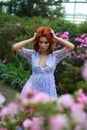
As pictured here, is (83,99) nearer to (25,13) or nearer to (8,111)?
(8,111)

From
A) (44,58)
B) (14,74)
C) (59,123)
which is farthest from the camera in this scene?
(14,74)

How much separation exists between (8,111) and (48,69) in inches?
123

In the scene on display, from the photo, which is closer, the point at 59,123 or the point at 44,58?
the point at 59,123

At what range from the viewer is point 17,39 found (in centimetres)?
1066

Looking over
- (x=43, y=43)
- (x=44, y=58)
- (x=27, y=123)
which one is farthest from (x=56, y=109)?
(x=44, y=58)

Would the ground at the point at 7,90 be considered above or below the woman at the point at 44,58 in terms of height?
below

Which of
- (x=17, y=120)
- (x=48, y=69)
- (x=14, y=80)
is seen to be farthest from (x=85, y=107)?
(x=14, y=80)

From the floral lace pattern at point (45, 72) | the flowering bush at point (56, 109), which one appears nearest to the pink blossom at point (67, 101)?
the flowering bush at point (56, 109)

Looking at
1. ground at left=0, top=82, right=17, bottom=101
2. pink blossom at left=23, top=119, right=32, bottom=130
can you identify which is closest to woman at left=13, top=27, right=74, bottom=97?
pink blossom at left=23, top=119, right=32, bottom=130

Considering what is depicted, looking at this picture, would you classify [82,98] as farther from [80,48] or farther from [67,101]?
[80,48]

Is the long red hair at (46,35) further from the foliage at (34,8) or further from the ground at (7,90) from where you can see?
the foliage at (34,8)

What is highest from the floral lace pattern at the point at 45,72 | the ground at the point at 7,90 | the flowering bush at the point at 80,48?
the floral lace pattern at the point at 45,72

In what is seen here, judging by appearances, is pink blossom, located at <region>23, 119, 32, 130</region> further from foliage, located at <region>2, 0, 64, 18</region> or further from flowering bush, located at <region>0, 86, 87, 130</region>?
foliage, located at <region>2, 0, 64, 18</region>

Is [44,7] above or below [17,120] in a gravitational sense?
below
